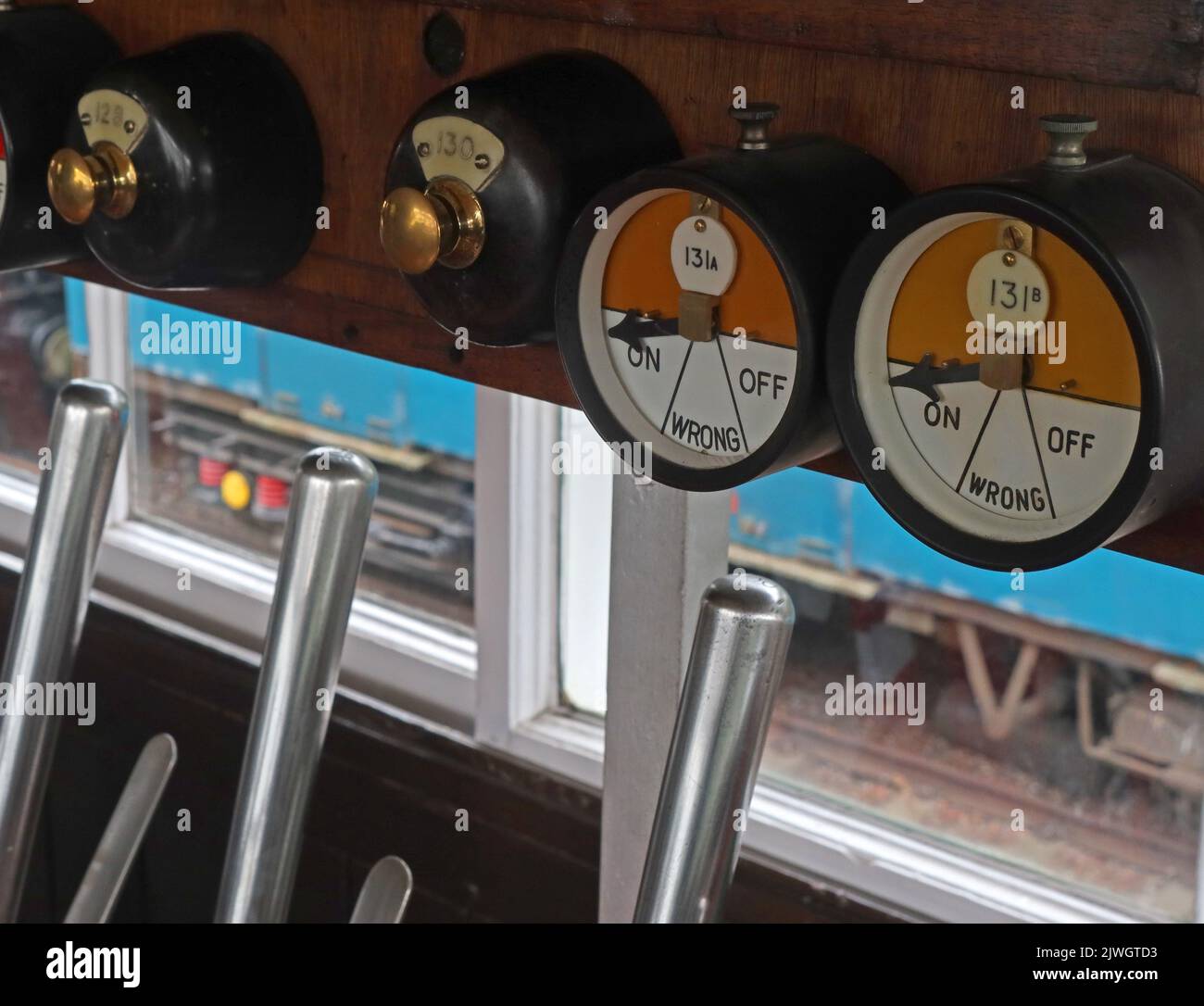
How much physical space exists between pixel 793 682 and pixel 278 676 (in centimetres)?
95

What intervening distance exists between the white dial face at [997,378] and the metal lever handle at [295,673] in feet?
1.37

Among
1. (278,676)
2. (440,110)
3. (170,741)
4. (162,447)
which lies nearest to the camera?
(440,110)

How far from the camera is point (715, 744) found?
0.78 metres

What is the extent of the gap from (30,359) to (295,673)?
1.86 meters

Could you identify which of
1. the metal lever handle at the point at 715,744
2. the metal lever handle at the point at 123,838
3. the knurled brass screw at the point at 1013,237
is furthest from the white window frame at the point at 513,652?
the knurled brass screw at the point at 1013,237

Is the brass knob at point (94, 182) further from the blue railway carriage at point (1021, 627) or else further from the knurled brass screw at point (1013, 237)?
the blue railway carriage at point (1021, 627)

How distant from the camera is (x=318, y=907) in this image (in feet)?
6.71

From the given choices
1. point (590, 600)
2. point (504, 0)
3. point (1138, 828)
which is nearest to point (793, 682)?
point (590, 600)

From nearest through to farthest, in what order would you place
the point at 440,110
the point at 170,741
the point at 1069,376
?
the point at 1069,376, the point at 440,110, the point at 170,741

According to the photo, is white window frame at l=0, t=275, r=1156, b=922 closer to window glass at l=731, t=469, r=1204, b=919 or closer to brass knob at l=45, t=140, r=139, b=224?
window glass at l=731, t=469, r=1204, b=919

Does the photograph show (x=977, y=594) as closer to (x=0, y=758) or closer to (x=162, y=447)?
(x=0, y=758)

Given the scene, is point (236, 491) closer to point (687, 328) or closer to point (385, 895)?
point (385, 895)

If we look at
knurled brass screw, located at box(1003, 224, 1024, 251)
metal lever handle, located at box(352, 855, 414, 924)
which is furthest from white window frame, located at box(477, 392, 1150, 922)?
knurled brass screw, located at box(1003, 224, 1024, 251)

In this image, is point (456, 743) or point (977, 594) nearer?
point (977, 594)
